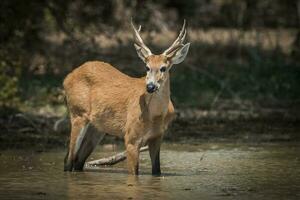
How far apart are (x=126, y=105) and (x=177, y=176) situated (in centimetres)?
117

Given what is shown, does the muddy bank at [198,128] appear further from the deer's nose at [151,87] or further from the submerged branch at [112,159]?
the deer's nose at [151,87]

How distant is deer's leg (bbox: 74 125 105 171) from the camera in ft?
40.3

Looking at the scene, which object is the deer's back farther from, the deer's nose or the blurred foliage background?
the blurred foliage background

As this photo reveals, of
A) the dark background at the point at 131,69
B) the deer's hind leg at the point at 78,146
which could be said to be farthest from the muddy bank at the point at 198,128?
the deer's hind leg at the point at 78,146

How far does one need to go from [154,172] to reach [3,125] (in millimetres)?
4527

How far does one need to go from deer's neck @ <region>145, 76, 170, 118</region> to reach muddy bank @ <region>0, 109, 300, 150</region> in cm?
303

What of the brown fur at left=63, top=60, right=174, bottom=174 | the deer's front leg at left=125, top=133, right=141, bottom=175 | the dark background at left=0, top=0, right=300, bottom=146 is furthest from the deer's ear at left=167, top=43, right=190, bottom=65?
the dark background at left=0, top=0, right=300, bottom=146

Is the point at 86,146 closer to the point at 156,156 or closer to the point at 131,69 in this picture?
the point at 156,156

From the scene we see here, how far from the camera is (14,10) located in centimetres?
1830

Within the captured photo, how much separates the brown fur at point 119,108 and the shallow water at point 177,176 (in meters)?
0.33

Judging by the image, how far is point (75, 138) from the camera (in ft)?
40.2

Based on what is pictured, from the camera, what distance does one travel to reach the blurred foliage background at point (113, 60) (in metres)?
17.8

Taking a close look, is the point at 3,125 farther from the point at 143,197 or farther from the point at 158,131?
the point at 143,197

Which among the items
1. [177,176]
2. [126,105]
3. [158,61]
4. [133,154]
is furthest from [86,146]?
[158,61]
